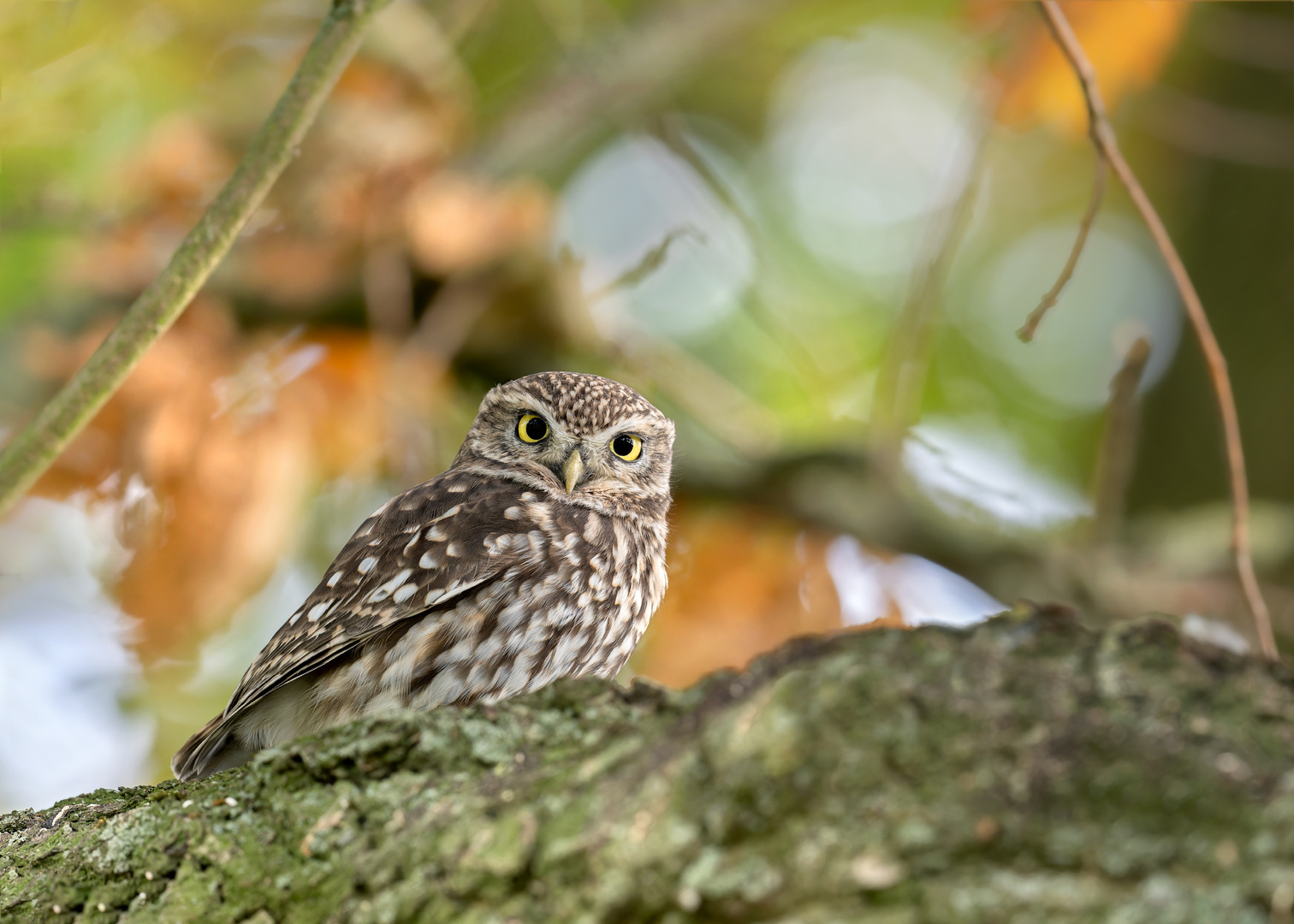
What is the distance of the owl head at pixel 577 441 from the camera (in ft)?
12.8

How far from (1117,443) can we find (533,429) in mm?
2315

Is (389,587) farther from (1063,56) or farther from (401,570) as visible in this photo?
(1063,56)

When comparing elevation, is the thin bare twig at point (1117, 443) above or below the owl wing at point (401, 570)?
below

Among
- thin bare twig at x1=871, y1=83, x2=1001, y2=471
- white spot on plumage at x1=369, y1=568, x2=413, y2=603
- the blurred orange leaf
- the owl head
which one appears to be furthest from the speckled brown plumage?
the blurred orange leaf

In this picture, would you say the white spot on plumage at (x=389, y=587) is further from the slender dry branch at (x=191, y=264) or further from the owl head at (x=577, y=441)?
the slender dry branch at (x=191, y=264)

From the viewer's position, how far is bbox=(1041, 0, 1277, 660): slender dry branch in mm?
2652

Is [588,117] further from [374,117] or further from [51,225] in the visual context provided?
[51,225]

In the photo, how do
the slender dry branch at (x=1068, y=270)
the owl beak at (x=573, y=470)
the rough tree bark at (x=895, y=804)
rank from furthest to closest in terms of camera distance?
the owl beak at (x=573, y=470) → the slender dry branch at (x=1068, y=270) → the rough tree bark at (x=895, y=804)

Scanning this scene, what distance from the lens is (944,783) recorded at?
1.38m

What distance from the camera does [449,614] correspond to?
313cm

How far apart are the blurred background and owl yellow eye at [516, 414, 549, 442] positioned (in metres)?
0.58

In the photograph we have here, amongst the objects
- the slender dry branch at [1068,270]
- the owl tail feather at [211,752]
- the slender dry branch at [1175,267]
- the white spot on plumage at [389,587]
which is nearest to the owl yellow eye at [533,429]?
the white spot on plumage at [389,587]

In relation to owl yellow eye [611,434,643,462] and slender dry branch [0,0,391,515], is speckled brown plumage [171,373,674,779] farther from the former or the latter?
slender dry branch [0,0,391,515]

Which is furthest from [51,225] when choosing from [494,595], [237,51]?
[494,595]
